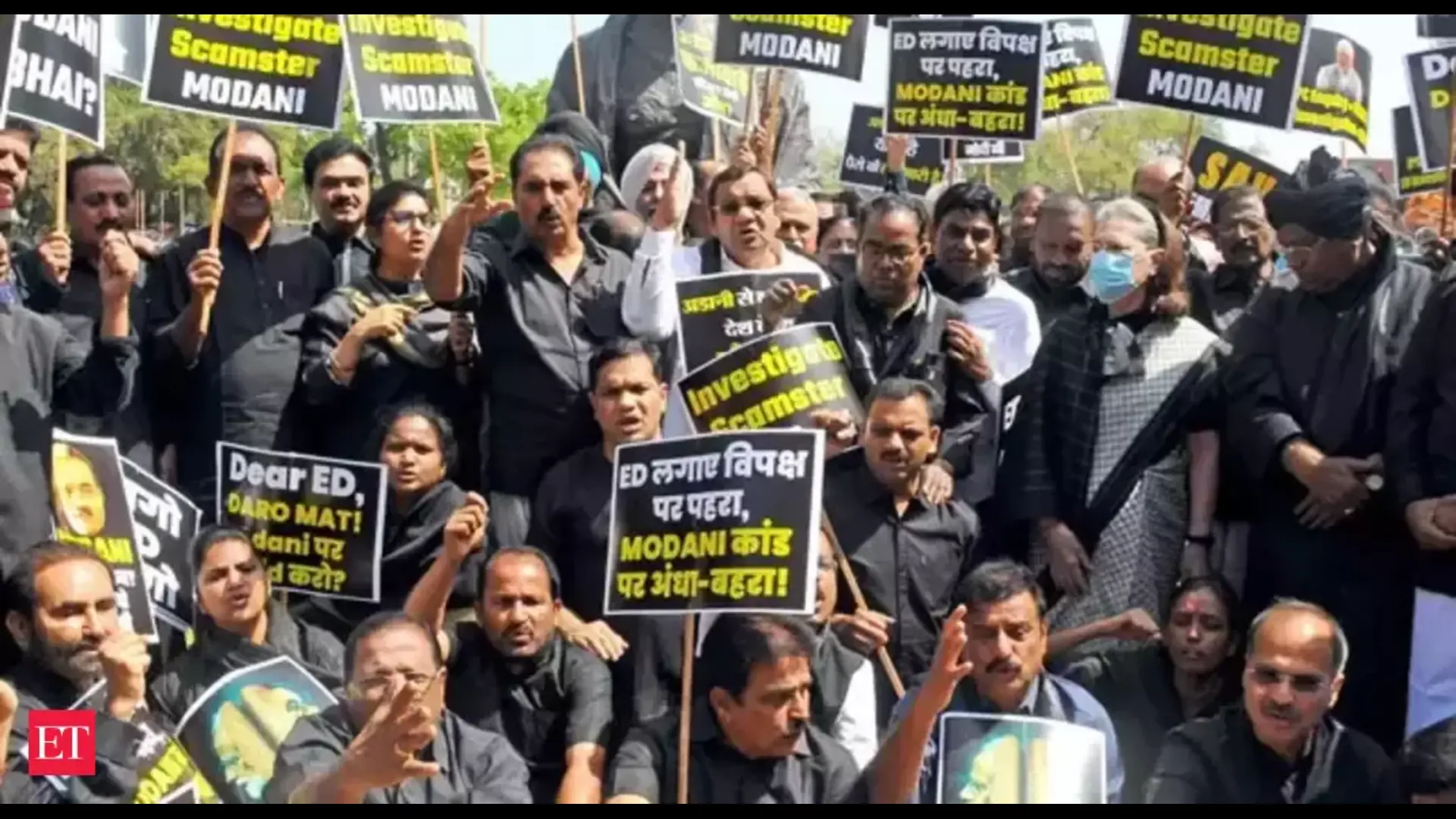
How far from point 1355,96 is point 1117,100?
187 centimetres

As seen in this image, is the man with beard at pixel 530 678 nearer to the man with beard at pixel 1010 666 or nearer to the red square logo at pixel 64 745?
the man with beard at pixel 1010 666

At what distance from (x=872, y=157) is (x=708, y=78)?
2.51 meters

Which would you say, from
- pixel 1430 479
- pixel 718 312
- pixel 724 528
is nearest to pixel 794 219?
pixel 718 312

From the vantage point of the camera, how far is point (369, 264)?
23.7 ft

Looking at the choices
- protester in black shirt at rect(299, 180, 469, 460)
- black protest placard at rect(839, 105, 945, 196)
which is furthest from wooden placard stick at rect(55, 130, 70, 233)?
black protest placard at rect(839, 105, 945, 196)

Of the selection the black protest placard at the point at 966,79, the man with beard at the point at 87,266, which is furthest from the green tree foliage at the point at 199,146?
the man with beard at the point at 87,266

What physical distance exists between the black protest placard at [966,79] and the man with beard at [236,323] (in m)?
2.38

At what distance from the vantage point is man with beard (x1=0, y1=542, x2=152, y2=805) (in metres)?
5.08

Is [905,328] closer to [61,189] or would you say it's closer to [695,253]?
[695,253]

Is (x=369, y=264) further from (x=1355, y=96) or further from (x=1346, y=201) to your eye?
(x=1355, y=96)

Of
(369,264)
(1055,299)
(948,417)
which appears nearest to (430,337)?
(369,264)

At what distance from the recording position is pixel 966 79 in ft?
27.8

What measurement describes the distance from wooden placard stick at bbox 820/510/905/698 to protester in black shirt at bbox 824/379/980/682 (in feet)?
0.11

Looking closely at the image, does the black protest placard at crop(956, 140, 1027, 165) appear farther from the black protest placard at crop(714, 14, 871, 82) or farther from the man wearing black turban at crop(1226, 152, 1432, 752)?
the man wearing black turban at crop(1226, 152, 1432, 752)
